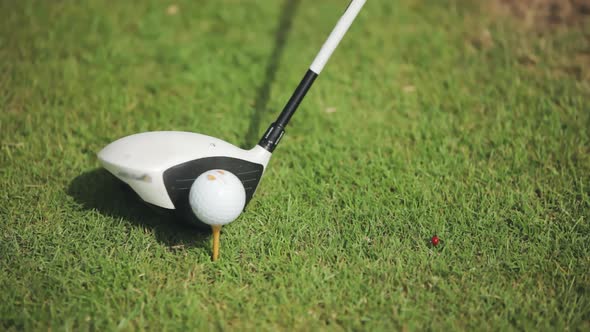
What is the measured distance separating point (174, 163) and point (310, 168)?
1.15m

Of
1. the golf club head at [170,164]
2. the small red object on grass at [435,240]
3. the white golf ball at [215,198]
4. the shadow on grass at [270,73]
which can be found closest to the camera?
the white golf ball at [215,198]

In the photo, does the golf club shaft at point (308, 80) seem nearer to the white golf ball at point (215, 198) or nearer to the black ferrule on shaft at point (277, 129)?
the black ferrule on shaft at point (277, 129)

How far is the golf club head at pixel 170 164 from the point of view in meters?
2.46

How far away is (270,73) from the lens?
4.39 meters

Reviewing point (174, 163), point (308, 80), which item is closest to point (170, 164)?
point (174, 163)

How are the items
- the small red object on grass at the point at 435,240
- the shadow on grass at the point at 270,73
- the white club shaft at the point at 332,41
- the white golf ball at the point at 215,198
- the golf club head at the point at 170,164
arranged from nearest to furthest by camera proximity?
the white golf ball at the point at 215,198 < the golf club head at the point at 170,164 < the small red object on grass at the point at 435,240 < the white club shaft at the point at 332,41 < the shadow on grass at the point at 270,73

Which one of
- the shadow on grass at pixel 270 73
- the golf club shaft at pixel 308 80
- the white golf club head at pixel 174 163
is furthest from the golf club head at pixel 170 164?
the shadow on grass at pixel 270 73

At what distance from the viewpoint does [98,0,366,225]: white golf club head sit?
246 cm

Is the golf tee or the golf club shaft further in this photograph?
the golf club shaft

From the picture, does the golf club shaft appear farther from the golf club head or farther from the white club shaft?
the golf club head

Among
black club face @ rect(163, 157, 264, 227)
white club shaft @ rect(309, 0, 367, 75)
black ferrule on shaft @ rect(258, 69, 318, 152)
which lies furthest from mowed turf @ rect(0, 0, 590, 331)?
white club shaft @ rect(309, 0, 367, 75)

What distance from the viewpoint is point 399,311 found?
244 centimetres

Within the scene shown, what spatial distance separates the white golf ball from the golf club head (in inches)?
4.6

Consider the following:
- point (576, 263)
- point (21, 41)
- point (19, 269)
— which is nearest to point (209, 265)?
point (19, 269)
